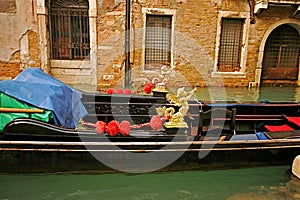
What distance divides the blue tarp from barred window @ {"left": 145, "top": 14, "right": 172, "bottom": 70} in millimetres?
4149

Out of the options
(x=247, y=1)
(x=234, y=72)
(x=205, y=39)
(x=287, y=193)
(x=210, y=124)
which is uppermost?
(x=247, y=1)

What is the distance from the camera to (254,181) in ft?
8.89

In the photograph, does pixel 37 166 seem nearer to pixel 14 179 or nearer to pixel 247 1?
pixel 14 179

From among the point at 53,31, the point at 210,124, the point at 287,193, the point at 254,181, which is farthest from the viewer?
the point at 53,31

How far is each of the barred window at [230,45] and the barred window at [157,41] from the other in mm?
1438

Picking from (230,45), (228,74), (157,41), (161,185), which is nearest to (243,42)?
(230,45)

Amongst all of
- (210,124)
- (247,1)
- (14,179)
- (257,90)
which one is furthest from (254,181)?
(247,1)

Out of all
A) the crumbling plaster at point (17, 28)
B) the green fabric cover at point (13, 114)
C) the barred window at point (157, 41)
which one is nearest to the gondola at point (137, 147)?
the green fabric cover at point (13, 114)

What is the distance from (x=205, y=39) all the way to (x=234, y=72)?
1.22m

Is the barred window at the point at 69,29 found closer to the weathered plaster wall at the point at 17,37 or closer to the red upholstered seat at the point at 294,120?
the weathered plaster wall at the point at 17,37

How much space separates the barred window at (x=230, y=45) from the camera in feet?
23.5

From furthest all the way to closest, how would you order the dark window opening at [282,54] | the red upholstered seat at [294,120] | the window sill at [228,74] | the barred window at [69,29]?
the dark window opening at [282,54] → the window sill at [228,74] → the barred window at [69,29] → the red upholstered seat at [294,120]

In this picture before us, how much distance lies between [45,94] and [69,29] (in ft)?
15.1

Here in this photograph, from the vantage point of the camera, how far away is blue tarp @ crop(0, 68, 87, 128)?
250cm
